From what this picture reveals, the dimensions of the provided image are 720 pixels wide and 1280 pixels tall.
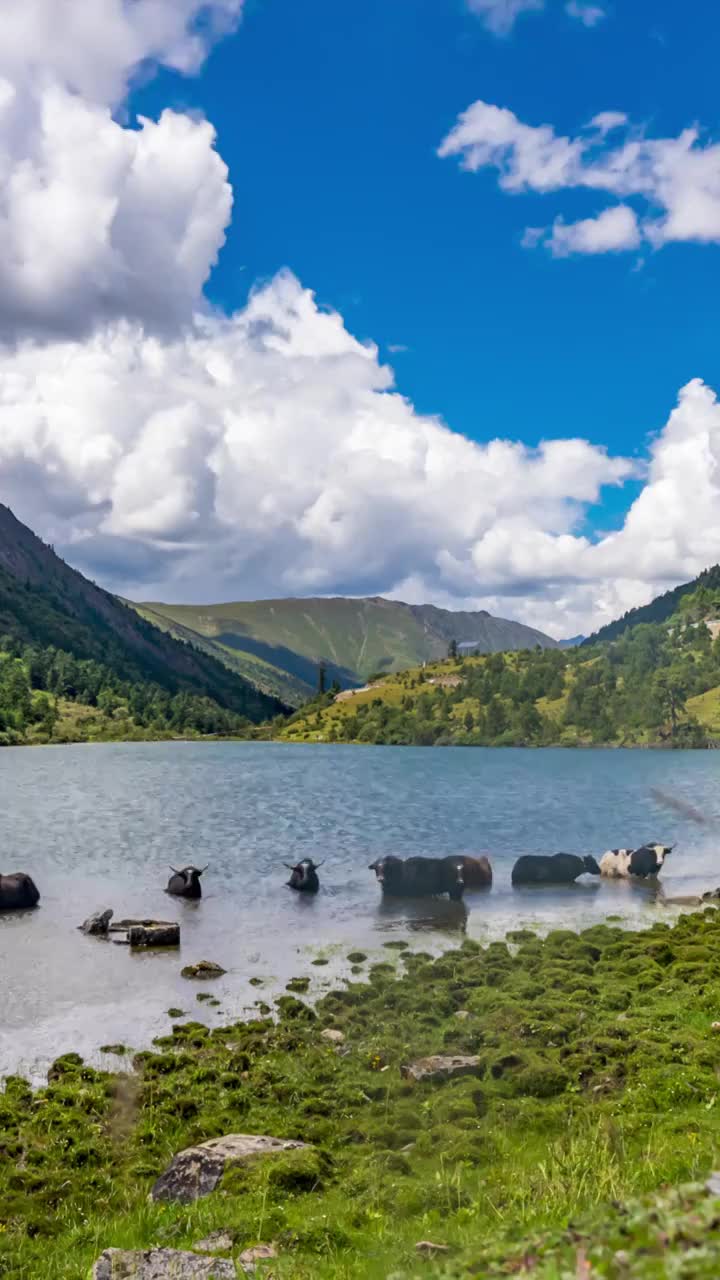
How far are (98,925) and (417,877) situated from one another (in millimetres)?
18247

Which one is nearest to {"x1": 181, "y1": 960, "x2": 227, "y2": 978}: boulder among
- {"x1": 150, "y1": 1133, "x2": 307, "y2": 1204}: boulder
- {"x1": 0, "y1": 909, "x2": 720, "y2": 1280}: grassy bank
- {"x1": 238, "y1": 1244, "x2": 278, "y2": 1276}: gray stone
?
{"x1": 0, "y1": 909, "x2": 720, "y2": 1280}: grassy bank

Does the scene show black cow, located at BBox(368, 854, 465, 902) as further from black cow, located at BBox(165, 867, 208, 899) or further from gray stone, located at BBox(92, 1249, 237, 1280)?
gray stone, located at BBox(92, 1249, 237, 1280)

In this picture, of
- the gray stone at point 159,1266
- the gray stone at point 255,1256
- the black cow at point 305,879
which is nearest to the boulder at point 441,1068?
the gray stone at point 255,1256

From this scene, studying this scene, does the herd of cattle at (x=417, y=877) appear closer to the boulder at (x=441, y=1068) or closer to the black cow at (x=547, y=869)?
the black cow at (x=547, y=869)

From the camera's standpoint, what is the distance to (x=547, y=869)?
52781 millimetres

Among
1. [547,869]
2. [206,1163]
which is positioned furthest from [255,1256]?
[547,869]

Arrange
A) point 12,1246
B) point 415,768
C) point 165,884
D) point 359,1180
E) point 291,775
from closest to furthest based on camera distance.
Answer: point 12,1246, point 359,1180, point 165,884, point 291,775, point 415,768

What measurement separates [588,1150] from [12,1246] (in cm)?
1019

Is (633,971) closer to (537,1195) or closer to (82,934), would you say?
(537,1195)

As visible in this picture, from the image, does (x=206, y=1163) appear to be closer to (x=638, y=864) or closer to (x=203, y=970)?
(x=203, y=970)

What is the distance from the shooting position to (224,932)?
3875 cm

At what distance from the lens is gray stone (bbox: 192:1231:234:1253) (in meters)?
12.3

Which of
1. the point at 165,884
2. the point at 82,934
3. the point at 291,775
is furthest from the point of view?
the point at 291,775

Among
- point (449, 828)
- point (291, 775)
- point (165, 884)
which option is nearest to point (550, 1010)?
point (165, 884)
